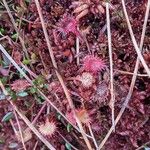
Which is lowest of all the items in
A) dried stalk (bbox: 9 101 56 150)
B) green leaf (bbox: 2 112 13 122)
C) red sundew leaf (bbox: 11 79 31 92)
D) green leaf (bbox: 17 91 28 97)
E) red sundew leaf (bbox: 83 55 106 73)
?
dried stalk (bbox: 9 101 56 150)

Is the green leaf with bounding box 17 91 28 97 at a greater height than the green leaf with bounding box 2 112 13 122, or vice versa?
the green leaf with bounding box 17 91 28 97

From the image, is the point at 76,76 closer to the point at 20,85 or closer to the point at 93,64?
the point at 93,64

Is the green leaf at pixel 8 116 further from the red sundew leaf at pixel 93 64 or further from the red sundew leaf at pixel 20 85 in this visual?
the red sundew leaf at pixel 93 64

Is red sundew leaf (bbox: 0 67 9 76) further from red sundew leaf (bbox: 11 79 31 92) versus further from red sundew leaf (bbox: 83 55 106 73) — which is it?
red sundew leaf (bbox: 83 55 106 73)

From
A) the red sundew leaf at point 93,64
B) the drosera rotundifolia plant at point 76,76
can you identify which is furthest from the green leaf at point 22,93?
the red sundew leaf at point 93,64

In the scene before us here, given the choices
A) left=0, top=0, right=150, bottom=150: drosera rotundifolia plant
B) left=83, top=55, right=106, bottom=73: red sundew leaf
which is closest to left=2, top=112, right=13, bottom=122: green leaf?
left=0, top=0, right=150, bottom=150: drosera rotundifolia plant

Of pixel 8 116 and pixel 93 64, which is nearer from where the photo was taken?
pixel 93 64

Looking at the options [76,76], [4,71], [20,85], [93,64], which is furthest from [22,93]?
[93,64]

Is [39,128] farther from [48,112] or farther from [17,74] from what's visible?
[17,74]

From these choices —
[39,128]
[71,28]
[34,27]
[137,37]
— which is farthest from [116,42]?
[39,128]
